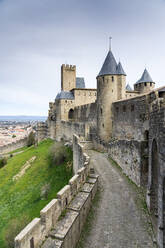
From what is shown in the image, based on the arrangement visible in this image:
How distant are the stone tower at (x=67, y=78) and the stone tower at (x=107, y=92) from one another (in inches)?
1012

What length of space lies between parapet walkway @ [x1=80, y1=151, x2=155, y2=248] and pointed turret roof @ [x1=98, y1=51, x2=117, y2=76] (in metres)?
14.4

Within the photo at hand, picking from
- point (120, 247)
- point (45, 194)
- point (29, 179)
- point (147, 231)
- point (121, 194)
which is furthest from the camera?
point (29, 179)

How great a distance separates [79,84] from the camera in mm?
48062

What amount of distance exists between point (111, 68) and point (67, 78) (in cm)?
2679

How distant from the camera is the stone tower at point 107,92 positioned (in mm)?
20969

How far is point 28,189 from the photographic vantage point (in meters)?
20.5

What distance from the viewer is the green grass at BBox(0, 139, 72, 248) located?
15.7 meters

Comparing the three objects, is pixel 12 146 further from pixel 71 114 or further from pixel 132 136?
pixel 132 136

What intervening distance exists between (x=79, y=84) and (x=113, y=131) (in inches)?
1180

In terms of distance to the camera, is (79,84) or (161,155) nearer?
(161,155)

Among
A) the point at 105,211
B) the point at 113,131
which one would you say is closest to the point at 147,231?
the point at 105,211

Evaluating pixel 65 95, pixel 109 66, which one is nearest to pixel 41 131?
pixel 65 95

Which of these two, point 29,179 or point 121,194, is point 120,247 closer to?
point 121,194

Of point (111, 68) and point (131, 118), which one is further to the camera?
point (111, 68)
